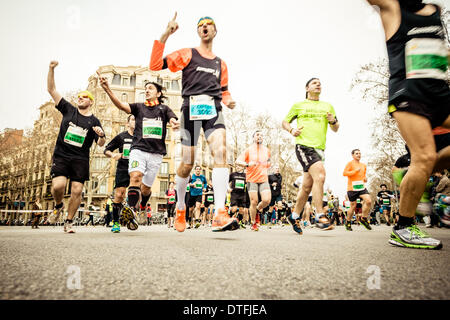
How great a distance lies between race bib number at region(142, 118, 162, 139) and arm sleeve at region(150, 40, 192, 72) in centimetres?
164

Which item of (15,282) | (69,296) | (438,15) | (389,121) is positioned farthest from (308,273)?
(389,121)

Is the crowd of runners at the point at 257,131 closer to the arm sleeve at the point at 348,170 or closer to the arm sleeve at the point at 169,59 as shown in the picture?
the arm sleeve at the point at 169,59

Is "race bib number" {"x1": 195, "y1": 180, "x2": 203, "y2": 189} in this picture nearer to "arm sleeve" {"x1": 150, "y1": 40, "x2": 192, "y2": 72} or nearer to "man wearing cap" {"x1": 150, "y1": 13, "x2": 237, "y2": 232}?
"man wearing cap" {"x1": 150, "y1": 13, "x2": 237, "y2": 232}

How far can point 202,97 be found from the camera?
12.9 ft

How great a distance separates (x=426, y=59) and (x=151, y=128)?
427 cm

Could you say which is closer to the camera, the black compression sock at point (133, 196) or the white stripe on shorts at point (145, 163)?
the black compression sock at point (133, 196)

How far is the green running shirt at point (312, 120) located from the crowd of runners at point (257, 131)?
0.02m

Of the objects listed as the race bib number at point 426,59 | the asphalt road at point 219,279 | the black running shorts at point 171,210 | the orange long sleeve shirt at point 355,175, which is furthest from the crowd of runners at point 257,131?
the black running shorts at point 171,210

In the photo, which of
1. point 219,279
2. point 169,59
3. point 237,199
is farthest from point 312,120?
point 237,199

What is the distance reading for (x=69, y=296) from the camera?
0.99m

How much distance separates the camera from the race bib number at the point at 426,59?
2520 millimetres

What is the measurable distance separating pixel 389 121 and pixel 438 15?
1923cm

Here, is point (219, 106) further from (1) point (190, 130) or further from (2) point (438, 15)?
(2) point (438, 15)

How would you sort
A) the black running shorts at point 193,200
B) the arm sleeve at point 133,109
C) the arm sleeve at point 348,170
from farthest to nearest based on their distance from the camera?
the black running shorts at point 193,200 < the arm sleeve at point 348,170 < the arm sleeve at point 133,109
